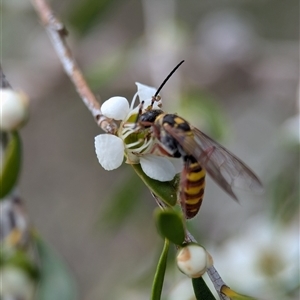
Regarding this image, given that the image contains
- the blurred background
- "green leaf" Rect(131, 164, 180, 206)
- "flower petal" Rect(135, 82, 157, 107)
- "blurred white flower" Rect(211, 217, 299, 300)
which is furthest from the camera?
the blurred background

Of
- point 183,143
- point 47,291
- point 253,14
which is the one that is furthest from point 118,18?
point 183,143

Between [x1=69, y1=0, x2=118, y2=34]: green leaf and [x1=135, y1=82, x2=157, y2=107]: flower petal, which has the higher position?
[x1=135, y1=82, x2=157, y2=107]: flower petal

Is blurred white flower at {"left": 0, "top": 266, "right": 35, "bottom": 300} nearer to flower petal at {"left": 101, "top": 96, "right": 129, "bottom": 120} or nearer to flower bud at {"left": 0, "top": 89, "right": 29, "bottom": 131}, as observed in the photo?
flower bud at {"left": 0, "top": 89, "right": 29, "bottom": 131}

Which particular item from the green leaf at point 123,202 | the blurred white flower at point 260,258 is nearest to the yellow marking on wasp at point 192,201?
the blurred white flower at point 260,258

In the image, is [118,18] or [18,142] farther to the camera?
[118,18]

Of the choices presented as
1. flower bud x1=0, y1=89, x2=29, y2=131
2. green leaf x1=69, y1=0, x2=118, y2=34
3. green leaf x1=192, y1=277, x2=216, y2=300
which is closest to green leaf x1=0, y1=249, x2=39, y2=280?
flower bud x1=0, y1=89, x2=29, y2=131

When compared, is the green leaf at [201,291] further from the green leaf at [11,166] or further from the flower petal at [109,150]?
the green leaf at [11,166]

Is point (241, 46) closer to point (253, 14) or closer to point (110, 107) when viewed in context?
point (253, 14)
